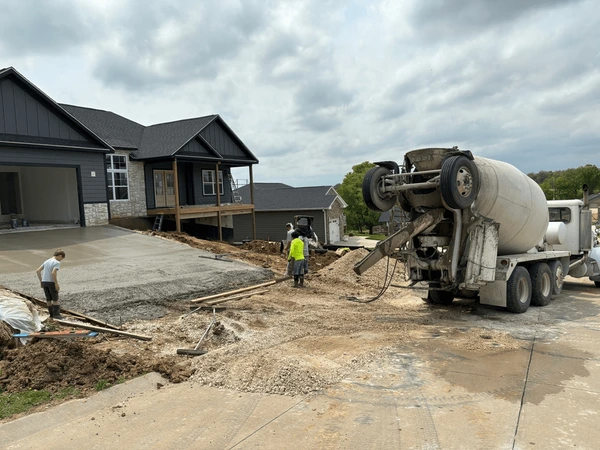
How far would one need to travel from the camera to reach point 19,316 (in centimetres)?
702

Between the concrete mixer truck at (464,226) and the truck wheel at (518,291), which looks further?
the truck wheel at (518,291)

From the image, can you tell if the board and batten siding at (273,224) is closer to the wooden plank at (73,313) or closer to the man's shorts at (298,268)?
the man's shorts at (298,268)

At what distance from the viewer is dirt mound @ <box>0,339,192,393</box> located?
18.7ft

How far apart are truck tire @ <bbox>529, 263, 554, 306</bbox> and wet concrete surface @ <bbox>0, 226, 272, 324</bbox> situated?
23.0ft

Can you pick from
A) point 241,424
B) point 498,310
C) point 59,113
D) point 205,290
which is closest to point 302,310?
point 205,290

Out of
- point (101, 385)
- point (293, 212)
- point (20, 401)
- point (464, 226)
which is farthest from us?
point (293, 212)

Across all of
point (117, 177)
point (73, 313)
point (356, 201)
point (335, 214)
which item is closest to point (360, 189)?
point (356, 201)

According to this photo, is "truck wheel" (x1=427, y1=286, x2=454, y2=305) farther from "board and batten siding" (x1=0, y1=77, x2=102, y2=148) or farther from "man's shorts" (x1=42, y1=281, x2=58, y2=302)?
"board and batten siding" (x1=0, y1=77, x2=102, y2=148)

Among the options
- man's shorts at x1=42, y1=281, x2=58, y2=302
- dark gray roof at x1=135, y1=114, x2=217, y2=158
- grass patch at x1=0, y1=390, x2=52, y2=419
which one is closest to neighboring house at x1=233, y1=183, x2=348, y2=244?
dark gray roof at x1=135, y1=114, x2=217, y2=158

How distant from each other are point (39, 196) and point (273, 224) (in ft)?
63.3

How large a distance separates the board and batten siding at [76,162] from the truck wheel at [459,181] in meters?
15.0

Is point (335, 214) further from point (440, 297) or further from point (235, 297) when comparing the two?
point (235, 297)

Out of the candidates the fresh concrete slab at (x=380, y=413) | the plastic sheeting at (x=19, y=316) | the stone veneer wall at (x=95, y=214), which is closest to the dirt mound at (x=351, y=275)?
the fresh concrete slab at (x=380, y=413)

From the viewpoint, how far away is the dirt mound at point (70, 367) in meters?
5.69
